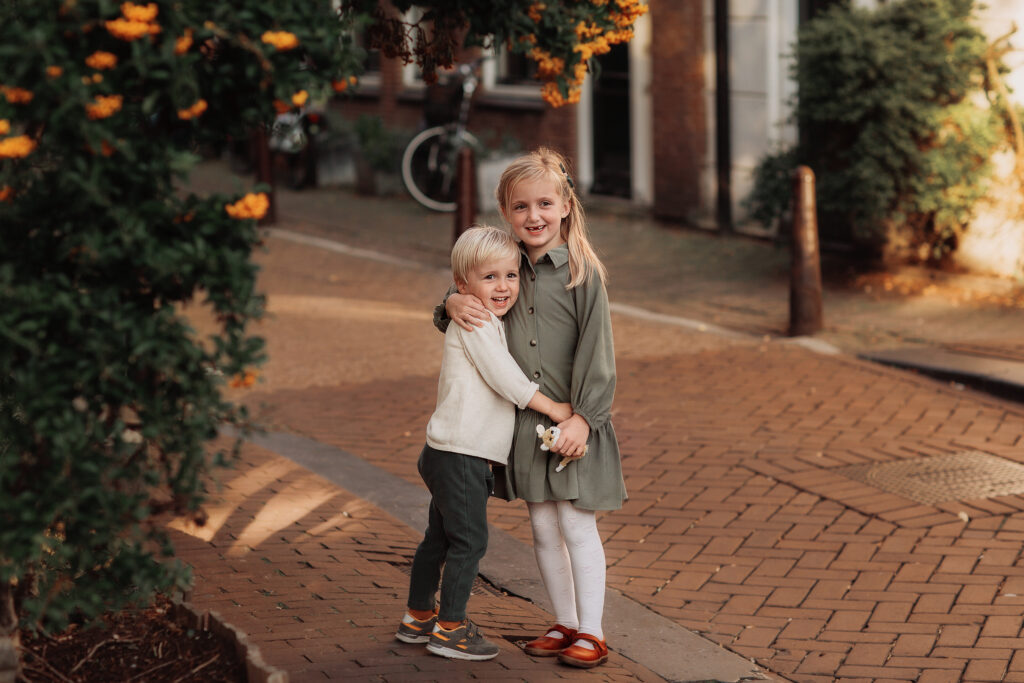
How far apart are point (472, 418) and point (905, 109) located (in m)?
6.18

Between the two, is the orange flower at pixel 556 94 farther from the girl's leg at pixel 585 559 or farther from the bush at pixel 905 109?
the bush at pixel 905 109

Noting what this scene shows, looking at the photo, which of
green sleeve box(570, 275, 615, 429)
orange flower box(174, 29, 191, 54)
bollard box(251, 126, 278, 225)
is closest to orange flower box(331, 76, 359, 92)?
orange flower box(174, 29, 191, 54)

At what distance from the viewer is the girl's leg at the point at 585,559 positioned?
381cm

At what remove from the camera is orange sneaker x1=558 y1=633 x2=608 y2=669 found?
3.81m

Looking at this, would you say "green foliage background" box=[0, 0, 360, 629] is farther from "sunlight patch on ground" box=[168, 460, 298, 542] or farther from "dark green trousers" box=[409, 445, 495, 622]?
"sunlight patch on ground" box=[168, 460, 298, 542]

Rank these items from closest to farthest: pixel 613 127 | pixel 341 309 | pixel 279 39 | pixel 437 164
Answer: pixel 279 39 → pixel 341 309 → pixel 613 127 → pixel 437 164

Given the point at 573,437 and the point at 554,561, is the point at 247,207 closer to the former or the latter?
the point at 573,437

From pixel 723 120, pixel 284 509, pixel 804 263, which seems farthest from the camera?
pixel 723 120

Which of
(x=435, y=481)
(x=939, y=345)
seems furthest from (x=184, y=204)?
(x=939, y=345)

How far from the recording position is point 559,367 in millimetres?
3801

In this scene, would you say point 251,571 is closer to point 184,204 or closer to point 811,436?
point 184,204

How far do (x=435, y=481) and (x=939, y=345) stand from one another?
5117mm

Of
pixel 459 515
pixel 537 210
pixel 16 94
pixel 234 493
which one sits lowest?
pixel 234 493

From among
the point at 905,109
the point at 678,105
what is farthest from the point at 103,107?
the point at 678,105
